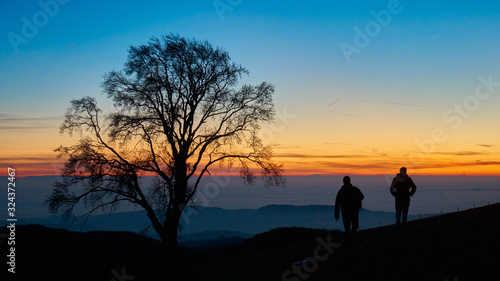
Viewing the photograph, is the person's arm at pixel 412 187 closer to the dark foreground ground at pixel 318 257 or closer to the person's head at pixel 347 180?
the dark foreground ground at pixel 318 257

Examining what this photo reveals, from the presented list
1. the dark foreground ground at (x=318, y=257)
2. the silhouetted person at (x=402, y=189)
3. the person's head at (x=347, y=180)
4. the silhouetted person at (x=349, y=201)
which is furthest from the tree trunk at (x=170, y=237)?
the silhouetted person at (x=402, y=189)

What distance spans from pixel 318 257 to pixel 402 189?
5.42 meters

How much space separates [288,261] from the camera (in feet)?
62.6

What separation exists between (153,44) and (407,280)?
18.1 meters

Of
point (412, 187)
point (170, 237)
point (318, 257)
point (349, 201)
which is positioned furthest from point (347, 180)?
point (170, 237)

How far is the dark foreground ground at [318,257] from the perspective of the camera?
44.5 ft

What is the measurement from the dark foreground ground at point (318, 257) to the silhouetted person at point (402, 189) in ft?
3.97

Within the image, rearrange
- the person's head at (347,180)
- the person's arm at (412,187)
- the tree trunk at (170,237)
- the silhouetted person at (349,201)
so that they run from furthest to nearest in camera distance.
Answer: the tree trunk at (170,237) → the person's arm at (412,187) → the silhouetted person at (349,201) → the person's head at (347,180)

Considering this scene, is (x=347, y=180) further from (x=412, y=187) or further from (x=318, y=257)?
(x=412, y=187)

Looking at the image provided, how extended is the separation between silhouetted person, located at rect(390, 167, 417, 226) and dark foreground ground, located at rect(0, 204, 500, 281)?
1209 mm

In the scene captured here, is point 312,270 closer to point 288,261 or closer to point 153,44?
point 288,261

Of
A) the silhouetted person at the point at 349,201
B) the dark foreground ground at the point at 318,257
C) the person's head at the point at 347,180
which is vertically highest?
the person's head at the point at 347,180

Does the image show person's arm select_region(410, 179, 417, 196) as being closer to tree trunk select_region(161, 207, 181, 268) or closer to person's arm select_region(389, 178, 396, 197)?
person's arm select_region(389, 178, 396, 197)

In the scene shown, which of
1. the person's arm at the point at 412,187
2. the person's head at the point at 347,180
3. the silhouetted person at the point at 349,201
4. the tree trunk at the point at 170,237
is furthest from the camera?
the tree trunk at the point at 170,237
